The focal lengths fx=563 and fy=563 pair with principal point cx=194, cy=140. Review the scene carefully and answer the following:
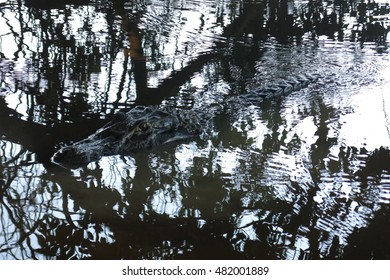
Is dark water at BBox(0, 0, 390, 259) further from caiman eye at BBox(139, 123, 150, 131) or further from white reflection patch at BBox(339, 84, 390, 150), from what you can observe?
caiman eye at BBox(139, 123, 150, 131)

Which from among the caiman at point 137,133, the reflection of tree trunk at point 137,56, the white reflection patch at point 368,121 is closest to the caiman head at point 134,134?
the caiman at point 137,133

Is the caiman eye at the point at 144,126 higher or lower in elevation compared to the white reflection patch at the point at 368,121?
higher

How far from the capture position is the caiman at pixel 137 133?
3.73m

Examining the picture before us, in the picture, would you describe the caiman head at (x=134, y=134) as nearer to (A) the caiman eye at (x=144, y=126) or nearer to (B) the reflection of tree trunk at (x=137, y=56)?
(A) the caiman eye at (x=144, y=126)

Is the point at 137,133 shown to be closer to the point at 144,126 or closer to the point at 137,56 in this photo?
the point at 144,126

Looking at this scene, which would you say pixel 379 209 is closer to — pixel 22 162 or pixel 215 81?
pixel 22 162

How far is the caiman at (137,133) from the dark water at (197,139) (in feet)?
0.31

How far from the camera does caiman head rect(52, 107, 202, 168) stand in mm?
3719

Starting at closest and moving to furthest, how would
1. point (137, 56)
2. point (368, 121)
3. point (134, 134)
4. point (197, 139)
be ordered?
point (134, 134) → point (197, 139) → point (368, 121) → point (137, 56)

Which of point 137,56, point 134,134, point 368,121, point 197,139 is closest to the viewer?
point 134,134

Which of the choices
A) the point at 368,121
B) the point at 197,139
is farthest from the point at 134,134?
the point at 368,121

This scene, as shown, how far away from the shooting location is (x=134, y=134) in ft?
13.4

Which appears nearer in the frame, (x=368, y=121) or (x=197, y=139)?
(x=197, y=139)

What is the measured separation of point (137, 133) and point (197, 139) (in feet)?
1.72
